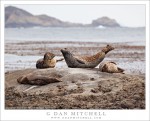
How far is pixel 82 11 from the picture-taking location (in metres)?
9.77

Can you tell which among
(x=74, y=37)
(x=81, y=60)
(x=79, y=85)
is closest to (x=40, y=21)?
(x=74, y=37)

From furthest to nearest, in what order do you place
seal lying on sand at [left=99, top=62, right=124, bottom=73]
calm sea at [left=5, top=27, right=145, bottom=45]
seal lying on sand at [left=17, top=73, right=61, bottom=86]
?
calm sea at [left=5, top=27, right=145, bottom=45] < seal lying on sand at [left=99, top=62, right=124, bottom=73] < seal lying on sand at [left=17, top=73, right=61, bottom=86]

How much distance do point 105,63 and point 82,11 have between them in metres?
0.97

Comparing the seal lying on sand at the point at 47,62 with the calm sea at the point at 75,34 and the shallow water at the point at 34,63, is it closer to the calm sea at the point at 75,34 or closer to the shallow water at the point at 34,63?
the shallow water at the point at 34,63

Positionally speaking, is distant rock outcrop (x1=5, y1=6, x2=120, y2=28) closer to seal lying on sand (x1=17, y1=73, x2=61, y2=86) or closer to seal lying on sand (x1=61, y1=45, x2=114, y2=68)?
seal lying on sand (x1=61, y1=45, x2=114, y2=68)

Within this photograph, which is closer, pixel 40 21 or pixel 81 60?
pixel 81 60

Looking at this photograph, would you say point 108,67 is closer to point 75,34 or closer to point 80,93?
point 80,93

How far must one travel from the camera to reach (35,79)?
377 inches

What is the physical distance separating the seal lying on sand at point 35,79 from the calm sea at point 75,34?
69 centimetres

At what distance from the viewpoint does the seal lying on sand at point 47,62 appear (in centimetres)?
973

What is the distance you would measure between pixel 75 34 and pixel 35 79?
3.39ft

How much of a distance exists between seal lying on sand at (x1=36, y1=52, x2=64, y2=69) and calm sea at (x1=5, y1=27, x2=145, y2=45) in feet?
1.05

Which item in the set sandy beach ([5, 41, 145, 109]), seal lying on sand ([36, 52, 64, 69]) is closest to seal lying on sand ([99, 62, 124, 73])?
sandy beach ([5, 41, 145, 109])

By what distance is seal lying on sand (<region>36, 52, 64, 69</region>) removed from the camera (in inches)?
383
